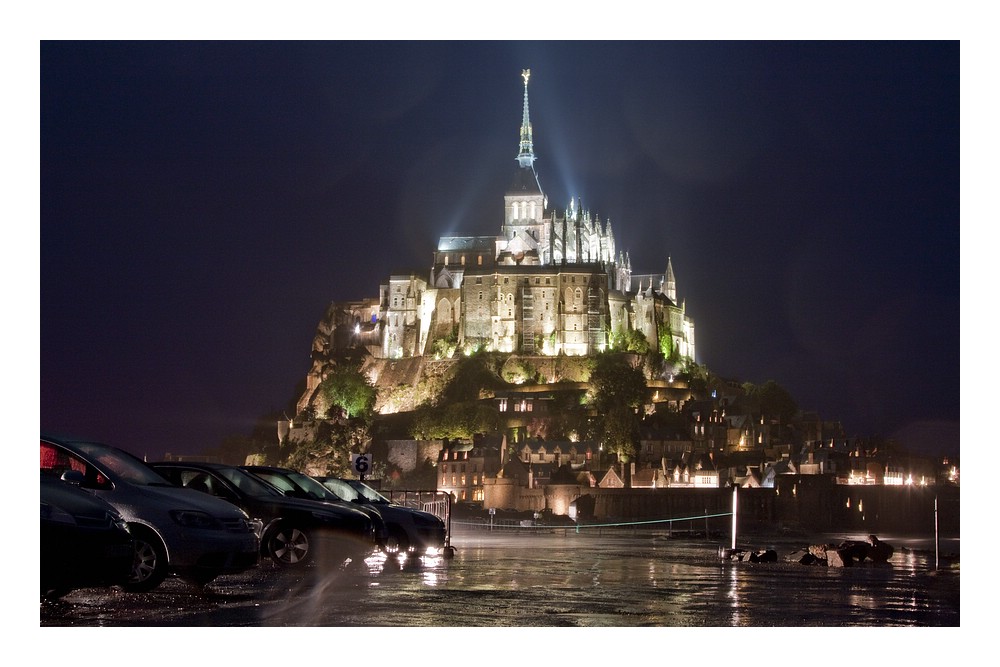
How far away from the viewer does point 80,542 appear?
9547 mm

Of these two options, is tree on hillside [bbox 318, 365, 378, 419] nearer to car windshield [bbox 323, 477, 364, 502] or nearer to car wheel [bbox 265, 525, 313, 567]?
car windshield [bbox 323, 477, 364, 502]

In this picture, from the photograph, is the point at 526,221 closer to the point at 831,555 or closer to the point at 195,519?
the point at 831,555

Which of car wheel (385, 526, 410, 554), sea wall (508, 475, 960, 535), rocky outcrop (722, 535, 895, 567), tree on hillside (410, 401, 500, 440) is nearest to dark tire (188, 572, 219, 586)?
car wheel (385, 526, 410, 554)

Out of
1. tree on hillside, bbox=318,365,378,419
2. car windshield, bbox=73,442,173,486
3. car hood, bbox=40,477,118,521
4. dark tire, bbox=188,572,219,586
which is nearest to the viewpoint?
car hood, bbox=40,477,118,521

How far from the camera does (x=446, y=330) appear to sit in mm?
93125

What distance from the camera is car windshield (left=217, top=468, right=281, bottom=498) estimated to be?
13.2 metres

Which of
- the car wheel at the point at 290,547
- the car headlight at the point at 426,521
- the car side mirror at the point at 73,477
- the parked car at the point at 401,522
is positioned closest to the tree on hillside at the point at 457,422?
the parked car at the point at 401,522

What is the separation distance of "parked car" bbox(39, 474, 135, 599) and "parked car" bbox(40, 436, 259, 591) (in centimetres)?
61

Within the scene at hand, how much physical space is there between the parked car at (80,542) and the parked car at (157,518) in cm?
61

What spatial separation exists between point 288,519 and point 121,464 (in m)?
2.49

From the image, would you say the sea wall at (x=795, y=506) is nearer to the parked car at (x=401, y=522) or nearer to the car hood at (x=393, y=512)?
the parked car at (x=401, y=522)

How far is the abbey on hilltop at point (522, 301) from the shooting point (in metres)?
89.9

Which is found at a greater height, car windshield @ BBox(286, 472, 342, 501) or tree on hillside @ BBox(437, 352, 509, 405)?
tree on hillside @ BBox(437, 352, 509, 405)

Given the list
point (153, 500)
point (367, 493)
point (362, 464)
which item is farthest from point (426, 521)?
point (153, 500)
